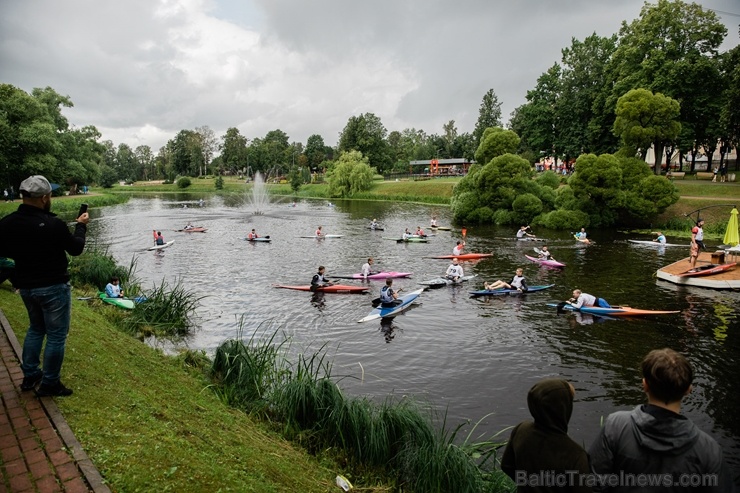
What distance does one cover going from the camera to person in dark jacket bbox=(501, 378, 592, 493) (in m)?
3.32

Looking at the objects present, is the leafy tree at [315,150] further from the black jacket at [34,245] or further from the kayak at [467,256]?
the black jacket at [34,245]

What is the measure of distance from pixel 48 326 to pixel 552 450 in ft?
20.2

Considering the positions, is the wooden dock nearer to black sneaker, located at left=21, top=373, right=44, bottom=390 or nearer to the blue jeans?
the blue jeans

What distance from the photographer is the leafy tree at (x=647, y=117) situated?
4284 centimetres

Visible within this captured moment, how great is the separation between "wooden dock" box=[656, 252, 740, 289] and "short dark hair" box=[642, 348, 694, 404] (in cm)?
2401

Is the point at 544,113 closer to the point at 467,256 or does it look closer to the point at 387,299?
the point at 467,256

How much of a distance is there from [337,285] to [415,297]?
4197 mm

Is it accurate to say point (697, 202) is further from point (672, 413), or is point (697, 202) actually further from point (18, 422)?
point (18, 422)

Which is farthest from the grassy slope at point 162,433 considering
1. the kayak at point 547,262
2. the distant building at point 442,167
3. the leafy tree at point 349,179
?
the distant building at point 442,167

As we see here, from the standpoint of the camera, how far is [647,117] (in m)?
43.5

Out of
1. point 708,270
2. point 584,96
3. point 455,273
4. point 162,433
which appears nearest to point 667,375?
point 162,433

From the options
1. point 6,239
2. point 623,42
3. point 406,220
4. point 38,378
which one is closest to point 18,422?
point 38,378

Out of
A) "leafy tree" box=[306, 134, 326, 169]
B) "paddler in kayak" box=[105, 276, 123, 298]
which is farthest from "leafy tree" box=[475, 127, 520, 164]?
"leafy tree" box=[306, 134, 326, 169]

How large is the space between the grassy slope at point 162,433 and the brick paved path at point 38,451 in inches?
5.9
